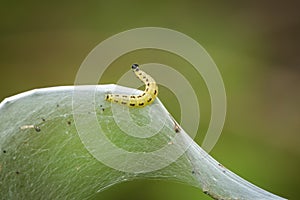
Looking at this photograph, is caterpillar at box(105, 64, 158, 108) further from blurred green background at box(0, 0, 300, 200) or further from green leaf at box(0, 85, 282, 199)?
blurred green background at box(0, 0, 300, 200)

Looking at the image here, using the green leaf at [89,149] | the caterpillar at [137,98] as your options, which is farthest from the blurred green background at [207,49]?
the caterpillar at [137,98]

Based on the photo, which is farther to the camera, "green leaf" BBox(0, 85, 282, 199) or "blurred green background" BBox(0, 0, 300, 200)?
"blurred green background" BBox(0, 0, 300, 200)

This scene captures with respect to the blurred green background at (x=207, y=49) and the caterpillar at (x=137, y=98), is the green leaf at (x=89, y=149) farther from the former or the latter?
the blurred green background at (x=207, y=49)

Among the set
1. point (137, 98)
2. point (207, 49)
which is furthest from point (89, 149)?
point (207, 49)

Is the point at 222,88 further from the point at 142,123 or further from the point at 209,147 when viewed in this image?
the point at 142,123

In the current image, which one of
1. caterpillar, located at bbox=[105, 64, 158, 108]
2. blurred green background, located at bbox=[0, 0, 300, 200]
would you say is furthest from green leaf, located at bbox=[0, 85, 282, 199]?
blurred green background, located at bbox=[0, 0, 300, 200]

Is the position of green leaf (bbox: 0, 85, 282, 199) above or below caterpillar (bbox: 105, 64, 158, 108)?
below

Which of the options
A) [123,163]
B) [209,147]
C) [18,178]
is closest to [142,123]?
[123,163]

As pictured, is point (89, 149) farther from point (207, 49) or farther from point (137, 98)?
point (207, 49)
